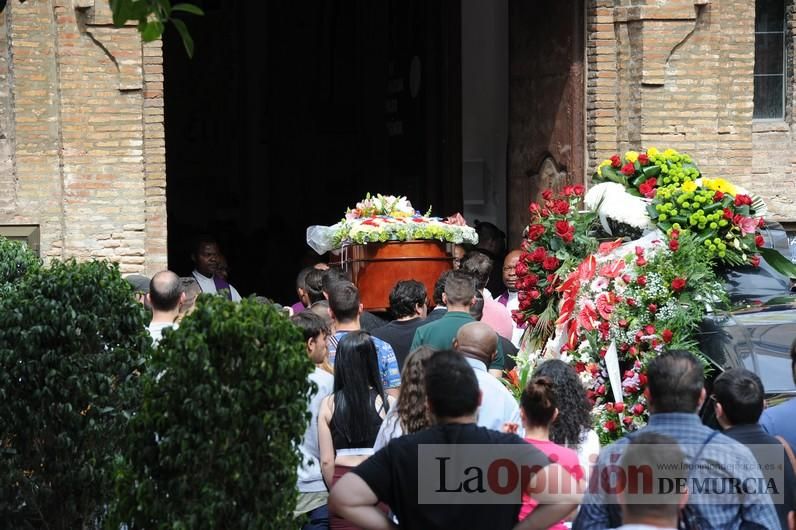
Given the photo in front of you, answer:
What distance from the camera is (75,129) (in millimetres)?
11688

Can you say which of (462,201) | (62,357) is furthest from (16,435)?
(462,201)

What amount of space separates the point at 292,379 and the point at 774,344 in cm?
337

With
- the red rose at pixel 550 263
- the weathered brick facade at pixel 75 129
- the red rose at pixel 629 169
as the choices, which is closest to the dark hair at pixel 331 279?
the red rose at pixel 550 263

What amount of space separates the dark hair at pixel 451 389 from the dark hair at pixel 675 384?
68 cm

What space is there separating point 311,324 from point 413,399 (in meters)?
1.44

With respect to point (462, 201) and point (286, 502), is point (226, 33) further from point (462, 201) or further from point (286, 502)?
point (286, 502)

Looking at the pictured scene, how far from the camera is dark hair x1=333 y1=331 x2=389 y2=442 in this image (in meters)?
6.27

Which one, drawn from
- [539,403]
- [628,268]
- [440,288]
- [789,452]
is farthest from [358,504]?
[440,288]

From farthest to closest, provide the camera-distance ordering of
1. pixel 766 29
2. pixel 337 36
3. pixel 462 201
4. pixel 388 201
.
Result: pixel 337 36 → pixel 462 201 → pixel 766 29 → pixel 388 201

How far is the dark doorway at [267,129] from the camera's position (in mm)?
19891

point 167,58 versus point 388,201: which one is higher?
point 167,58

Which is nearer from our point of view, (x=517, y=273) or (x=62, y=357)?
(x=62, y=357)

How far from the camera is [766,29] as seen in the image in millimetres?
13992

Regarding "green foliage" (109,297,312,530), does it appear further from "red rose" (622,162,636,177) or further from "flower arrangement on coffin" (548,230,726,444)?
"red rose" (622,162,636,177)
